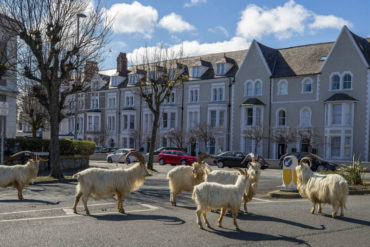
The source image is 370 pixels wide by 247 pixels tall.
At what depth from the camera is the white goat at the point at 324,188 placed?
1034 centimetres

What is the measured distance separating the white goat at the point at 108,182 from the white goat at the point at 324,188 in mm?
4568

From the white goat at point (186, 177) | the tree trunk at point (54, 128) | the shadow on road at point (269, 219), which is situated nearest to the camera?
the shadow on road at point (269, 219)

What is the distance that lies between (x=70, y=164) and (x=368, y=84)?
1131 inches

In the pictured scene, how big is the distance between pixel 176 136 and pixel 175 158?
44.6ft

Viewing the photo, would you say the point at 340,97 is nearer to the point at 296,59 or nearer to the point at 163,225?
the point at 296,59

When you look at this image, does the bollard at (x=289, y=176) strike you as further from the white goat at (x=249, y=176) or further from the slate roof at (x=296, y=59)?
the slate roof at (x=296, y=59)

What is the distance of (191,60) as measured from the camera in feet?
184

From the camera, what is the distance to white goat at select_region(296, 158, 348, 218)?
33.9 ft

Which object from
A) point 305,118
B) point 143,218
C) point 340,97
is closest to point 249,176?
point 143,218

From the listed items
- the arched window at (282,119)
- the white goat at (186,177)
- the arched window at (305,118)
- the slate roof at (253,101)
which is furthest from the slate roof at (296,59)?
the white goat at (186,177)

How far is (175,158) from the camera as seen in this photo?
121 ft

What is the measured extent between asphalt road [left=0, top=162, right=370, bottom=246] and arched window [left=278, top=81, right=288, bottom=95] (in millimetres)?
32429

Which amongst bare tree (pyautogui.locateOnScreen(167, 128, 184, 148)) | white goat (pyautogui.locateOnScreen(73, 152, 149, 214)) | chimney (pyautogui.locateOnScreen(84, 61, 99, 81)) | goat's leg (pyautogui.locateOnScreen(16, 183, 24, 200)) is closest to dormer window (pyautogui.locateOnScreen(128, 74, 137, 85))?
bare tree (pyautogui.locateOnScreen(167, 128, 184, 148))

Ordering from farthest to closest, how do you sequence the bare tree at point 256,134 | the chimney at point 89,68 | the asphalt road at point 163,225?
the bare tree at point 256,134 < the chimney at point 89,68 < the asphalt road at point 163,225
